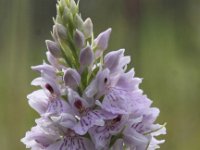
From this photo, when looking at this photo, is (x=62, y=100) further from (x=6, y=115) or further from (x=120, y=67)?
(x=6, y=115)

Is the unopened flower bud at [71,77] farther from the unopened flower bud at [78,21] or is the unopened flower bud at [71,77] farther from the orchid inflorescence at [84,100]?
the unopened flower bud at [78,21]

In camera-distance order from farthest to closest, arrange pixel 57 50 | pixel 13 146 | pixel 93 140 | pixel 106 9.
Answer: pixel 106 9
pixel 13 146
pixel 57 50
pixel 93 140

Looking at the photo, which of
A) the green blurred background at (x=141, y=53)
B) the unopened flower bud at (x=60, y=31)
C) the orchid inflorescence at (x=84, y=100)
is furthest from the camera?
the green blurred background at (x=141, y=53)

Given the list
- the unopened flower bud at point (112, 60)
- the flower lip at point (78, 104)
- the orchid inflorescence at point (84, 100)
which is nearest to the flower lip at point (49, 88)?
the orchid inflorescence at point (84, 100)

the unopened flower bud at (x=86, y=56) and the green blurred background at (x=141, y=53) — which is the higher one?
the green blurred background at (x=141, y=53)

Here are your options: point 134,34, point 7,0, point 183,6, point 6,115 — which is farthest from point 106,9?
point 6,115

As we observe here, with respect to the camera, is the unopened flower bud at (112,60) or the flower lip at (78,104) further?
the unopened flower bud at (112,60)

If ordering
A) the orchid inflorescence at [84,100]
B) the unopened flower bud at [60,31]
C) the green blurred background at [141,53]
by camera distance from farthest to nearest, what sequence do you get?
the green blurred background at [141,53], the unopened flower bud at [60,31], the orchid inflorescence at [84,100]
